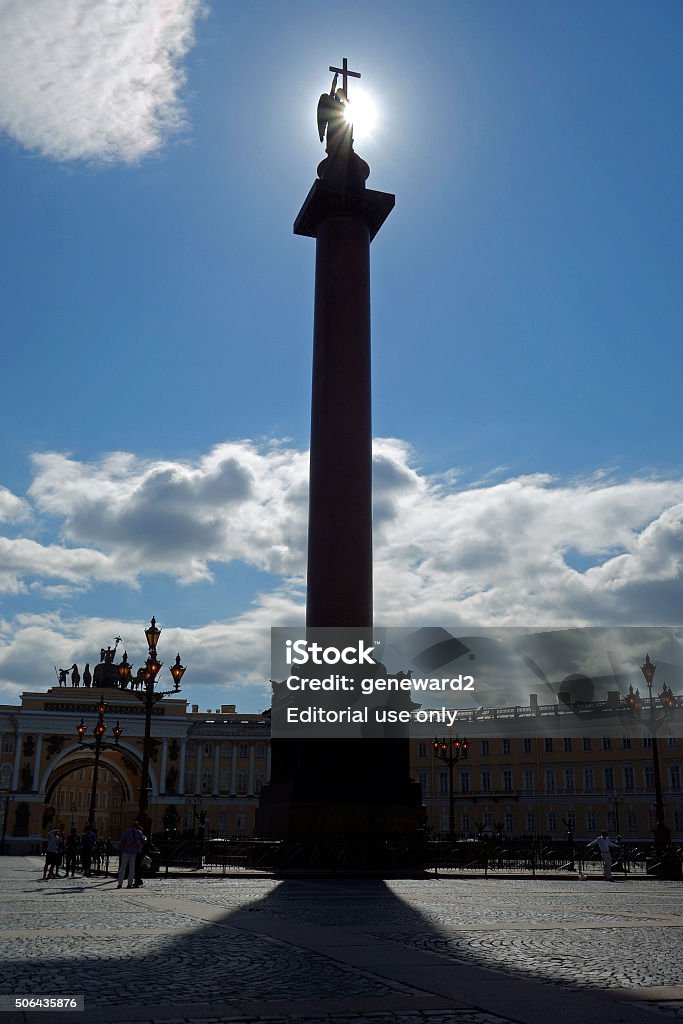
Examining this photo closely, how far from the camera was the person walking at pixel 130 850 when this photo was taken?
2470 cm

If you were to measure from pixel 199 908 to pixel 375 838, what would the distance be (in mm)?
14322

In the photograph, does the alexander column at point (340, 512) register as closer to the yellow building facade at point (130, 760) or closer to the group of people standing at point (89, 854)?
the group of people standing at point (89, 854)

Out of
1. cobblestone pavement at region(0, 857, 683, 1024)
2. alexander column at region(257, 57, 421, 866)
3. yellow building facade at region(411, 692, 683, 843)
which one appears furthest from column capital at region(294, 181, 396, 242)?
yellow building facade at region(411, 692, 683, 843)

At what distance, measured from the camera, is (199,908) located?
57.3 ft

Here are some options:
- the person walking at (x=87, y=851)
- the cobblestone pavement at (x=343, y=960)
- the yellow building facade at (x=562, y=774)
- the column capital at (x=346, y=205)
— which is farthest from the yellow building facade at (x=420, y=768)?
the cobblestone pavement at (x=343, y=960)

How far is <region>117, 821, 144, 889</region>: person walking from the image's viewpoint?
2470cm

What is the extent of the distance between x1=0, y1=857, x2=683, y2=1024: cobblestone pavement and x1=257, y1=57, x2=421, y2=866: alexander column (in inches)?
446

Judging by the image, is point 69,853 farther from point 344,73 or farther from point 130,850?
point 344,73

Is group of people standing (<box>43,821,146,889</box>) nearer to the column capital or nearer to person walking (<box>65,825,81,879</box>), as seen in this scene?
person walking (<box>65,825,81,879</box>)

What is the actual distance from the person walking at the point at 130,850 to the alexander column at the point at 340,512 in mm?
6457

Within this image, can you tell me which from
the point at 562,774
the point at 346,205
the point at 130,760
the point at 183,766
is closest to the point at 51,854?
the point at 346,205

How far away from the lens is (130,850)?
24.7 meters

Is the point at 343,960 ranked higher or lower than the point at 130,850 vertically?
lower

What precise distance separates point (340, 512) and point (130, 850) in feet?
45.6
